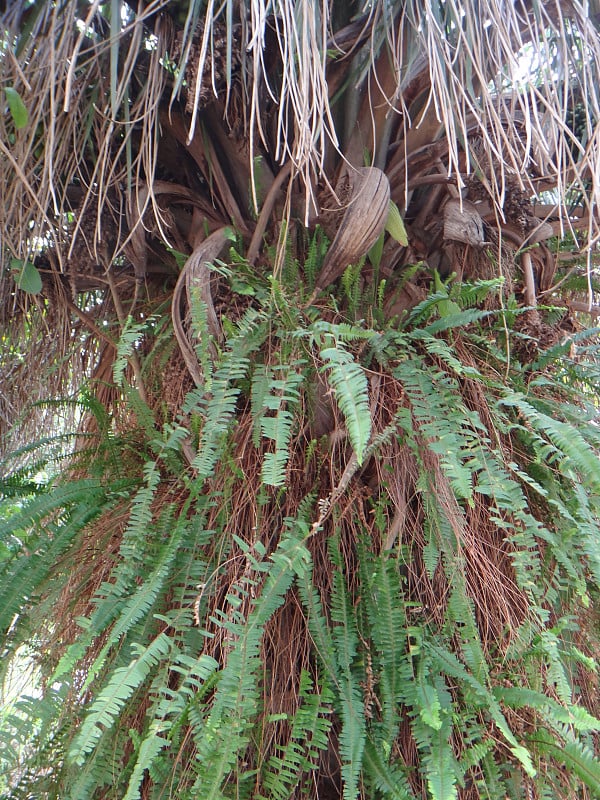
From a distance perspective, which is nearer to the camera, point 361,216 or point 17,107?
point 17,107

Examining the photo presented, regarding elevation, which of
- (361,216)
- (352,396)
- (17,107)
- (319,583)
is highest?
(17,107)

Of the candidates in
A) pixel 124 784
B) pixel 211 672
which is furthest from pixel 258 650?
pixel 124 784

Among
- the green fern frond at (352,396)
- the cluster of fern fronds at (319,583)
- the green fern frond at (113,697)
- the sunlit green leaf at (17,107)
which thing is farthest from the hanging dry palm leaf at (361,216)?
the green fern frond at (113,697)

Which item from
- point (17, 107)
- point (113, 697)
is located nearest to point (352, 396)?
point (113, 697)

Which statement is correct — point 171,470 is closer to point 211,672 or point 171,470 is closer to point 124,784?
point 211,672

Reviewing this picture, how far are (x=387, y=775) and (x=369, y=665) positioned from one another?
0.51 ft

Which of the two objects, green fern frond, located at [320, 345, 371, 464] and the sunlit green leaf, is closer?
green fern frond, located at [320, 345, 371, 464]

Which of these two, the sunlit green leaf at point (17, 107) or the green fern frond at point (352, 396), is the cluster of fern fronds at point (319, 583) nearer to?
the green fern frond at point (352, 396)

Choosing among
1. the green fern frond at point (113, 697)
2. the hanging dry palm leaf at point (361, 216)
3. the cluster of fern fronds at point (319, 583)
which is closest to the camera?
the green fern frond at point (113, 697)

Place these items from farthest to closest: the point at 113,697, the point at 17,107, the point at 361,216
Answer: the point at 361,216, the point at 17,107, the point at 113,697

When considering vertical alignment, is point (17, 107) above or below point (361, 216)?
above

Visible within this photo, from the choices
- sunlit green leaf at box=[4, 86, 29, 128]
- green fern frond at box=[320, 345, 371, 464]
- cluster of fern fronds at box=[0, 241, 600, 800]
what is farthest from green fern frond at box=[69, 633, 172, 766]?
sunlit green leaf at box=[4, 86, 29, 128]

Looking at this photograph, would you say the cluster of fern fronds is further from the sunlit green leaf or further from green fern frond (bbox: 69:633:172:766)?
the sunlit green leaf

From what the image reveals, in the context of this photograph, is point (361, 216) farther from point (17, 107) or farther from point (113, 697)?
point (113, 697)
